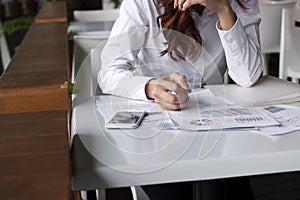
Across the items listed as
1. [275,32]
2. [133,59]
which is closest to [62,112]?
[133,59]

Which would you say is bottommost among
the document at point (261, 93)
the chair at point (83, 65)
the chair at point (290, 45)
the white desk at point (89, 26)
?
the chair at point (290, 45)

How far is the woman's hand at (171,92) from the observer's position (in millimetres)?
1186

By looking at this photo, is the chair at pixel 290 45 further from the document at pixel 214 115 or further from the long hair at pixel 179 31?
the document at pixel 214 115

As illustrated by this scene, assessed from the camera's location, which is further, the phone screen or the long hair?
the long hair

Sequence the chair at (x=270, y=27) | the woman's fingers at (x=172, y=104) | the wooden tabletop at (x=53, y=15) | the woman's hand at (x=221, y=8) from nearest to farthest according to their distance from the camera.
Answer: the woman's fingers at (x=172, y=104), the woman's hand at (x=221, y=8), the wooden tabletop at (x=53, y=15), the chair at (x=270, y=27)

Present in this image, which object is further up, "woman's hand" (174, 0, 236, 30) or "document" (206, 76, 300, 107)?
"woman's hand" (174, 0, 236, 30)

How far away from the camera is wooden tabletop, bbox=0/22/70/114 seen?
109 cm

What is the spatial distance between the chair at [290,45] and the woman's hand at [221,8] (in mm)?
1900

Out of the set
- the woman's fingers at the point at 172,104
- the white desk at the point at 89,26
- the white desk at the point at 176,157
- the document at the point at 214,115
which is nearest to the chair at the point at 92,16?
the white desk at the point at 89,26

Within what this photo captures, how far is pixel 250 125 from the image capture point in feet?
3.40

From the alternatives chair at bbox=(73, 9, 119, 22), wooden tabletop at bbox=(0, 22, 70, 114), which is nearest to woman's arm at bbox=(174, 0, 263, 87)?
wooden tabletop at bbox=(0, 22, 70, 114)

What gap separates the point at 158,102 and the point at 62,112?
1.09ft

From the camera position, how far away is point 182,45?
1.58 meters

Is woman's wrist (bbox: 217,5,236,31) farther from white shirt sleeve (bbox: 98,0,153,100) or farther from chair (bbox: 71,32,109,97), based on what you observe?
chair (bbox: 71,32,109,97)
